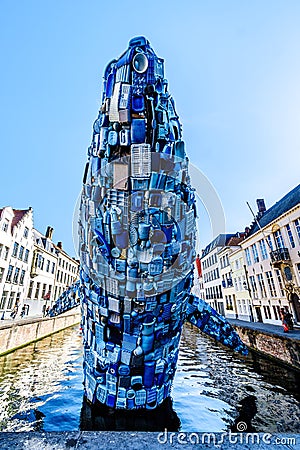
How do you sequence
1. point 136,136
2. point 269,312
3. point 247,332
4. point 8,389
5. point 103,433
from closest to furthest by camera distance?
point 103,433
point 136,136
point 8,389
point 247,332
point 269,312

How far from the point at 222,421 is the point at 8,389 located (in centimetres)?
522

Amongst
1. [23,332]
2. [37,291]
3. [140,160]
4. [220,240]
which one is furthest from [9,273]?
[140,160]

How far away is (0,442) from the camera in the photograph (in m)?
1.48

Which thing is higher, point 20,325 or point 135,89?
point 135,89

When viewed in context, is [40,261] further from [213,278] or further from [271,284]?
[271,284]

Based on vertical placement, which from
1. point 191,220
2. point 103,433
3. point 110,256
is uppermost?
point 191,220

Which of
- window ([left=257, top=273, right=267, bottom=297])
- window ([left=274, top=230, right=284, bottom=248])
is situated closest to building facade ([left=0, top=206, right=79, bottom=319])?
window ([left=274, top=230, right=284, bottom=248])

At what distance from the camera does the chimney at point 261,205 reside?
31.2 metres

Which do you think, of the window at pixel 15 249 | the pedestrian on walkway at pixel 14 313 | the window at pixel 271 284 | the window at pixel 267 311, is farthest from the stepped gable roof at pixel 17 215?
the window at pixel 267 311

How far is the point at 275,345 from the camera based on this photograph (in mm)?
11766

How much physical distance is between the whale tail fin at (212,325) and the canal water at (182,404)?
103 cm

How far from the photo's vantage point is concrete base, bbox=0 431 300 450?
1452mm

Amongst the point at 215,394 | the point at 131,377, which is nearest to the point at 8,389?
the point at 215,394

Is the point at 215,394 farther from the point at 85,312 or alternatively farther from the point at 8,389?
the point at 8,389
